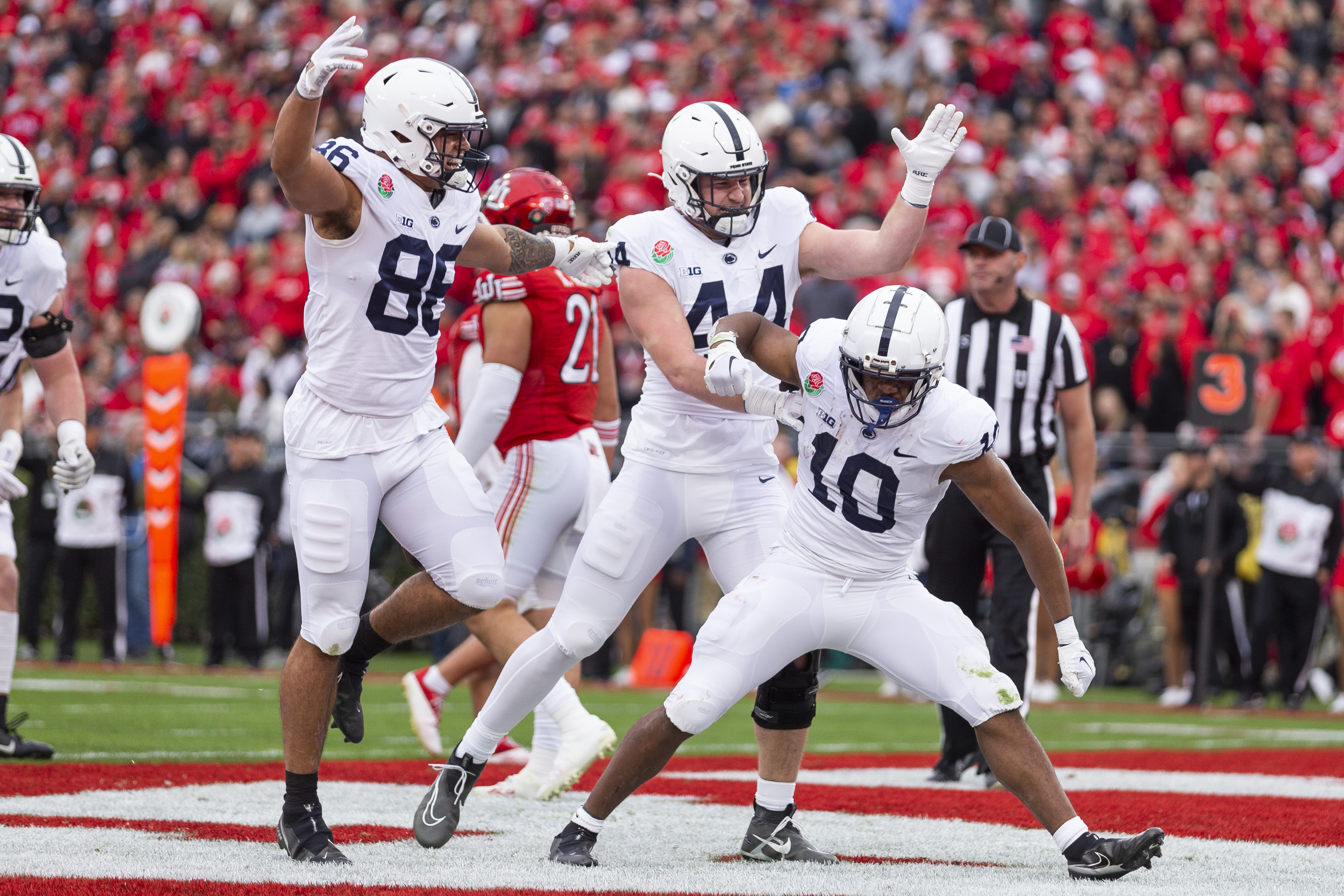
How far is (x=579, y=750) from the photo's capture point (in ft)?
17.7

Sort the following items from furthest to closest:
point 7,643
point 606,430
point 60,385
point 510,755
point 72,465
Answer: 1. point 510,755
2. point 606,430
3. point 7,643
4. point 60,385
5. point 72,465

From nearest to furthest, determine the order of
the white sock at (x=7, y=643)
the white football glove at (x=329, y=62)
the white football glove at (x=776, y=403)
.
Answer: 1. the white football glove at (x=329, y=62)
2. the white football glove at (x=776, y=403)
3. the white sock at (x=7, y=643)

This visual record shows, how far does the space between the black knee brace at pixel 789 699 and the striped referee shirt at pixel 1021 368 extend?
1892 millimetres

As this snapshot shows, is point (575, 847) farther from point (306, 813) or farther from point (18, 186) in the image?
point (18, 186)

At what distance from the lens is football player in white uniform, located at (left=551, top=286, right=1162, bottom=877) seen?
4.02 meters

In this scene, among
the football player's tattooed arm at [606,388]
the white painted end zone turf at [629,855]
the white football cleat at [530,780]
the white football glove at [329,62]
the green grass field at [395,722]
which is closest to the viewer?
the white painted end zone turf at [629,855]

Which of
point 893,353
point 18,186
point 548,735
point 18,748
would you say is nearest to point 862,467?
point 893,353

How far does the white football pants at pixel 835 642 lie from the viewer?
13.4 ft

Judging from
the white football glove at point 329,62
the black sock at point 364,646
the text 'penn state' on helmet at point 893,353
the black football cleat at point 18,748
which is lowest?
the black football cleat at point 18,748

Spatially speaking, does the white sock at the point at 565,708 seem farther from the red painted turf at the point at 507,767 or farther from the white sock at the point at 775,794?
the white sock at the point at 775,794

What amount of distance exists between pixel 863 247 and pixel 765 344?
1.64 ft

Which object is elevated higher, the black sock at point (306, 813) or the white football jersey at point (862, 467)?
the white football jersey at point (862, 467)

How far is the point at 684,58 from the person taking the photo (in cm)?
1619

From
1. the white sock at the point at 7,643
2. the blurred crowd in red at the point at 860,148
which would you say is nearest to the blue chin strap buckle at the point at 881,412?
the white sock at the point at 7,643
